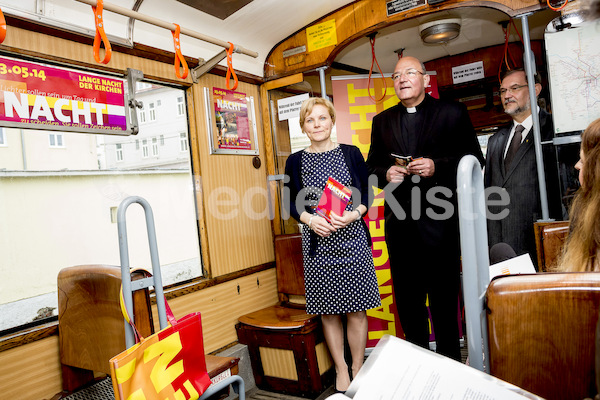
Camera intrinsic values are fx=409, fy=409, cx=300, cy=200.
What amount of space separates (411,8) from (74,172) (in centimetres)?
246

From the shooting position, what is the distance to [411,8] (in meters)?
2.88

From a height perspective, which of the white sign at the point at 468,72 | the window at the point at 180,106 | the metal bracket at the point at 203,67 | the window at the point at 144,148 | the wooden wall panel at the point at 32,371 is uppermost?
the white sign at the point at 468,72

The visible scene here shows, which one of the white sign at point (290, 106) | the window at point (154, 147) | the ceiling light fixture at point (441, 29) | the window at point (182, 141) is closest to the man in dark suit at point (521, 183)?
the ceiling light fixture at point (441, 29)

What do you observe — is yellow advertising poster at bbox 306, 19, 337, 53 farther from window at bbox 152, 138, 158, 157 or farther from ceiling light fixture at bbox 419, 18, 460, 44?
window at bbox 152, 138, 158, 157

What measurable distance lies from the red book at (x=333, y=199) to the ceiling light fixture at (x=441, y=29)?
175 cm

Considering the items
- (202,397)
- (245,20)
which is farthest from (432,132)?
(202,397)

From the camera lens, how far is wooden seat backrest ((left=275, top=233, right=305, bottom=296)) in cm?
331

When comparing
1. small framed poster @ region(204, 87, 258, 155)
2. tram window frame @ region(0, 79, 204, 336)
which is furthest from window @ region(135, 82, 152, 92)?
small framed poster @ region(204, 87, 258, 155)

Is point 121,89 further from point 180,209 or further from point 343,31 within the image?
point 343,31

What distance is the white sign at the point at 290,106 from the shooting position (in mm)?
3561

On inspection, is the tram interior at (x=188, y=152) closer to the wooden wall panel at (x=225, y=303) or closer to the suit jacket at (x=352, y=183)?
the wooden wall panel at (x=225, y=303)

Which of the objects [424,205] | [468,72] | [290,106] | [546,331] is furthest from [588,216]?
[468,72]

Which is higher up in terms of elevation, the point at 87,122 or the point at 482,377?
the point at 87,122

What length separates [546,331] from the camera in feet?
2.64
